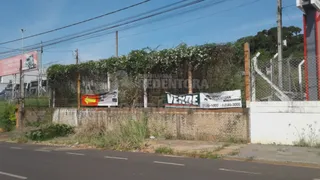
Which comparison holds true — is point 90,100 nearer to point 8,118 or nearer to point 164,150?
point 8,118

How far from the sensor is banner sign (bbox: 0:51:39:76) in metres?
31.3

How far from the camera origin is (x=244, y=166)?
33.0 ft

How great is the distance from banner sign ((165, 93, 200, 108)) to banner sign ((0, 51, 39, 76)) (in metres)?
17.0

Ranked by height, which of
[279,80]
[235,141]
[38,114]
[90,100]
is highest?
[279,80]

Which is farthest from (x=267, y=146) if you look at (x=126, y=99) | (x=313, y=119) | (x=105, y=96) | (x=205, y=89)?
(x=105, y=96)

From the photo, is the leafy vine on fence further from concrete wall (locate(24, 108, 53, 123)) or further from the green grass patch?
the green grass patch

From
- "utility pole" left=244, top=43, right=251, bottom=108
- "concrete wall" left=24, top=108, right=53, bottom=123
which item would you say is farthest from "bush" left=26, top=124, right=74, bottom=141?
"utility pole" left=244, top=43, right=251, bottom=108

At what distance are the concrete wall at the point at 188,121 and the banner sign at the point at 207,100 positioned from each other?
0.29 metres

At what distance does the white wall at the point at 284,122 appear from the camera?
1294cm

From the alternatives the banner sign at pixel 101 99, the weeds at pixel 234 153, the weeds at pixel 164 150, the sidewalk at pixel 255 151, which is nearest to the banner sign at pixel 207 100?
the sidewalk at pixel 255 151

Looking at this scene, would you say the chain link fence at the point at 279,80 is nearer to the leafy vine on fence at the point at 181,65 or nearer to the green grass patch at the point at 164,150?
the leafy vine on fence at the point at 181,65

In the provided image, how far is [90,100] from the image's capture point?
21.4 m

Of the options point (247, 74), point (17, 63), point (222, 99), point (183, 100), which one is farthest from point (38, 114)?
point (247, 74)

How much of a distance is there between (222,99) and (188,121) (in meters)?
1.82
